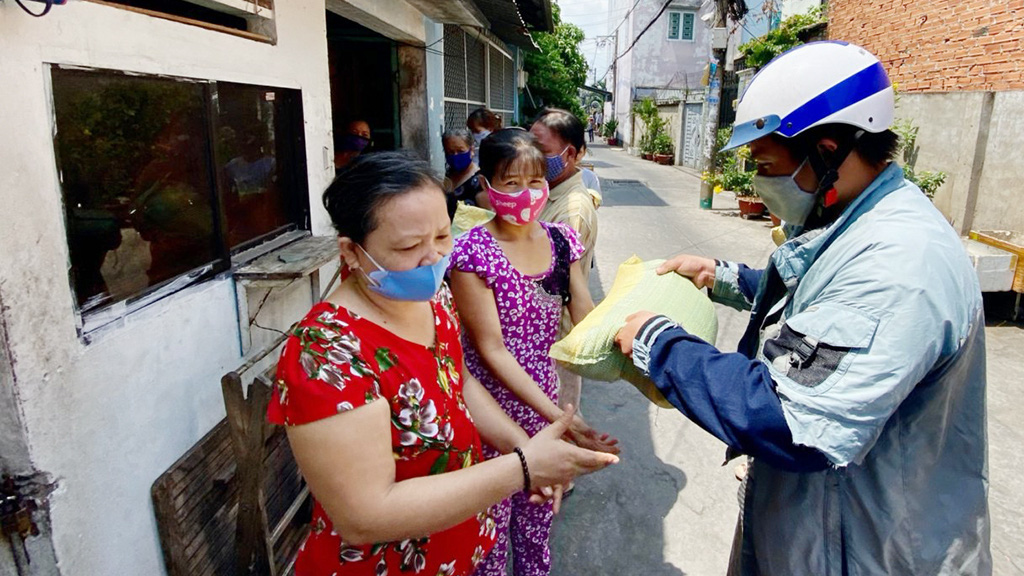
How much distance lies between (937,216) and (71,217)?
2097 millimetres

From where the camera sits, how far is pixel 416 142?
6.44 meters

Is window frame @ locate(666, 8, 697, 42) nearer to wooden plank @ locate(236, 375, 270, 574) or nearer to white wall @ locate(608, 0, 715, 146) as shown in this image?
white wall @ locate(608, 0, 715, 146)

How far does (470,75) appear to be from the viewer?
8.95 meters

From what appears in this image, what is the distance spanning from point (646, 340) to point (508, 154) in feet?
3.43

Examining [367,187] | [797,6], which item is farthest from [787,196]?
[797,6]

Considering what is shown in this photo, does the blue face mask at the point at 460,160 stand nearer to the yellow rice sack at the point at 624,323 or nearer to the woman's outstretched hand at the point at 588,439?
the yellow rice sack at the point at 624,323

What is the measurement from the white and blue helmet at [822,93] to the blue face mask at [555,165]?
72.7 inches

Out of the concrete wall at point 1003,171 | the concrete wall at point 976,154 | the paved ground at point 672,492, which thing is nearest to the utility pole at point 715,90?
the concrete wall at point 976,154

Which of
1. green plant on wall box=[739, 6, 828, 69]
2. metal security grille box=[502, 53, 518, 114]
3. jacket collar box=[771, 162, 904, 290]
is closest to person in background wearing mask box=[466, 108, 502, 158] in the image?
jacket collar box=[771, 162, 904, 290]

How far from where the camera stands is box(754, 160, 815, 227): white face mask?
141 centimetres

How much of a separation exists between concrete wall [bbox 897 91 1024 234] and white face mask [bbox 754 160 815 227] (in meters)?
6.65

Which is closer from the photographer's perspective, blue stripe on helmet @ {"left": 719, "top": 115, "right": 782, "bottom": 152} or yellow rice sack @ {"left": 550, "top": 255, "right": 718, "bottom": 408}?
blue stripe on helmet @ {"left": 719, "top": 115, "right": 782, "bottom": 152}

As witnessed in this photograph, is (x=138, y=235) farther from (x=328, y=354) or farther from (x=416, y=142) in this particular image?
(x=416, y=142)

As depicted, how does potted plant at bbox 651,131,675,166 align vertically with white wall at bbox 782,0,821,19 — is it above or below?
below
